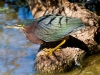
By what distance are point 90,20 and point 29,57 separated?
1.09m

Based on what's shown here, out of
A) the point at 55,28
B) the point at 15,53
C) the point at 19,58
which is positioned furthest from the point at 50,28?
the point at 15,53

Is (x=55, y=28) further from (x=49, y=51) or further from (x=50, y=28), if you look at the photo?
(x=49, y=51)

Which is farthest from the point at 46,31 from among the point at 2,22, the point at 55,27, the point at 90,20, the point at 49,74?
the point at 2,22

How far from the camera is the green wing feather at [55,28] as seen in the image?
373cm

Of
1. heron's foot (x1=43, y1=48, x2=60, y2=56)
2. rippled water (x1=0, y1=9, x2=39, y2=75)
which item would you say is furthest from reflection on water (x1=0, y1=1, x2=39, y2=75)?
heron's foot (x1=43, y1=48, x2=60, y2=56)

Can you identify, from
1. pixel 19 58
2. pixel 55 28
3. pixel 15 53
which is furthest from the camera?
pixel 15 53

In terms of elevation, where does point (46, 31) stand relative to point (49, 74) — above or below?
above

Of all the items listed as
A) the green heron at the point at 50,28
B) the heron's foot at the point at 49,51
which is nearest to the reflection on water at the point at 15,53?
the heron's foot at the point at 49,51

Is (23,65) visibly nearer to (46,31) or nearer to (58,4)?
(46,31)

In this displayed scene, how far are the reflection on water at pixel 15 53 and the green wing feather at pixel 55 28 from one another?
466mm

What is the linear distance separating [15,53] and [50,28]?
0.85 m

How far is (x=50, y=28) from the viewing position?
3.78 m

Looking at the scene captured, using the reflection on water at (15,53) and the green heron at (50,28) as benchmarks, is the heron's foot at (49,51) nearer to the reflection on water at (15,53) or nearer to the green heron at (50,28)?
the green heron at (50,28)

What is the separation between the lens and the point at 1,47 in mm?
4633
